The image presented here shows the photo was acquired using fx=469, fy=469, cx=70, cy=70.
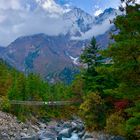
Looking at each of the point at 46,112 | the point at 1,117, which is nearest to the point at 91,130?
the point at 1,117

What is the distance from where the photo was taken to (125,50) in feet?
93.5

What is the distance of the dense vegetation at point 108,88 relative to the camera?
2958 centimetres

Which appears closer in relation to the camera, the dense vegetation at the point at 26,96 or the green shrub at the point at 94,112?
the green shrub at the point at 94,112

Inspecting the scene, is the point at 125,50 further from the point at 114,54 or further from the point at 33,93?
the point at 33,93

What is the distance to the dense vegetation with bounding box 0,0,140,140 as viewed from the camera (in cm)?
2958

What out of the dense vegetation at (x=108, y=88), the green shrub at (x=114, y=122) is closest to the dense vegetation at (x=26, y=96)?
the dense vegetation at (x=108, y=88)

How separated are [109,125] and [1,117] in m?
34.8

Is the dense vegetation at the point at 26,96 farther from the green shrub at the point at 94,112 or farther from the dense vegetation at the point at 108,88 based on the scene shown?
the green shrub at the point at 94,112

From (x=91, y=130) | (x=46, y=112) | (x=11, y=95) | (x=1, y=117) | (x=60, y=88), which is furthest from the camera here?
(x=60, y=88)

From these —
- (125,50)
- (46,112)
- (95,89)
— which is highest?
(125,50)

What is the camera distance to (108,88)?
57844 mm

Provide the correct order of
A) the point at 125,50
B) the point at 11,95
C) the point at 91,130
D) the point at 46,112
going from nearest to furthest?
1. the point at 125,50
2. the point at 91,130
3. the point at 11,95
4. the point at 46,112

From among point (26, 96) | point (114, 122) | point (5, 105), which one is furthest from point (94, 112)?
point (26, 96)

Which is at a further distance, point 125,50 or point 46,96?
point 46,96
